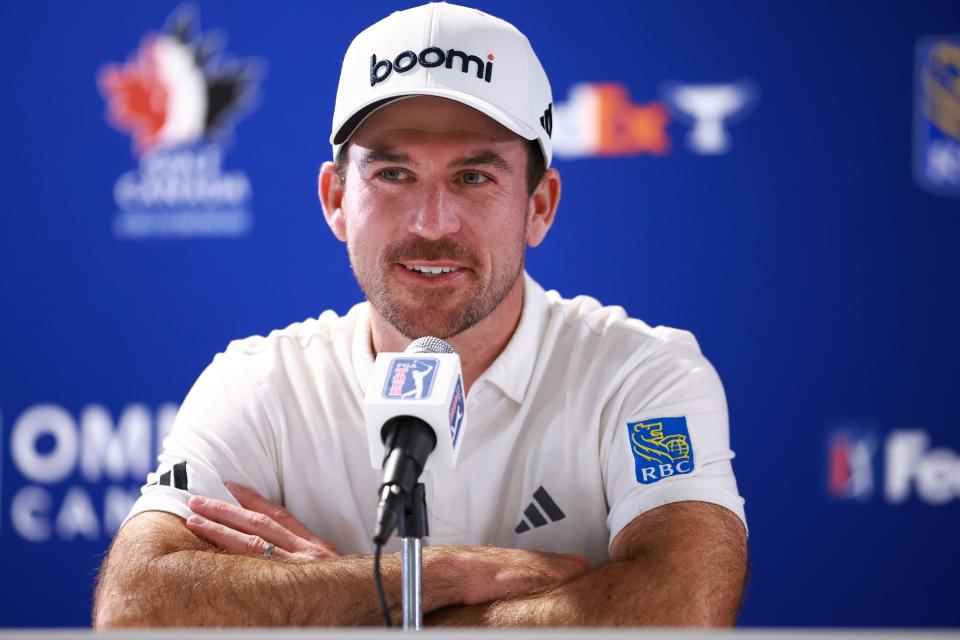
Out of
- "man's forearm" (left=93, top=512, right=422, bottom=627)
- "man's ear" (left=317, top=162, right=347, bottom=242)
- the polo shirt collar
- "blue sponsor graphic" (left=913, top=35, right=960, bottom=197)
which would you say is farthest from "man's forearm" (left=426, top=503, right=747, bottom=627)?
"blue sponsor graphic" (left=913, top=35, right=960, bottom=197)

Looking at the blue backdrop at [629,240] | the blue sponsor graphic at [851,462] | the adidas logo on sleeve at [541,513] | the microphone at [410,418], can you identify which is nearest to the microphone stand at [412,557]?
the microphone at [410,418]

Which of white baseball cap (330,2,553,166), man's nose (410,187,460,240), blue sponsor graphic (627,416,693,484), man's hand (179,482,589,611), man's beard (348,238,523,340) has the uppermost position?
white baseball cap (330,2,553,166)

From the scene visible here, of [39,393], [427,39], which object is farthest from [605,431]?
[39,393]

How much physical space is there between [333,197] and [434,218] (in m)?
0.30

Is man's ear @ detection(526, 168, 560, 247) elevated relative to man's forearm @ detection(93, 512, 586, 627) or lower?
elevated

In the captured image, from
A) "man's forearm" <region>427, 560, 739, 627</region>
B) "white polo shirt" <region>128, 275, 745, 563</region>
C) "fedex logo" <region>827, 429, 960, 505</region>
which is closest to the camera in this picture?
"man's forearm" <region>427, 560, 739, 627</region>

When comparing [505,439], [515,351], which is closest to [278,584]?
[505,439]

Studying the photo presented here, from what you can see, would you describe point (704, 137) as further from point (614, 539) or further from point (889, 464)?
point (614, 539)

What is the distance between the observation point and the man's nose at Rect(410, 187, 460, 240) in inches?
62.8

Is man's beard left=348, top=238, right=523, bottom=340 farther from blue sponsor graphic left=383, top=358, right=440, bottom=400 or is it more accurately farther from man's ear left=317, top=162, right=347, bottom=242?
blue sponsor graphic left=383, top=358, right=440, bottom=400

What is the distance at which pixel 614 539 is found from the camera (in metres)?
1.49

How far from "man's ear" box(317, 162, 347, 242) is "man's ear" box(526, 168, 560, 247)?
32 centimetres

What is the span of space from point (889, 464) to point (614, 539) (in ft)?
4.51

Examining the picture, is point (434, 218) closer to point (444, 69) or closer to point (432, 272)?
point (432, 272)
